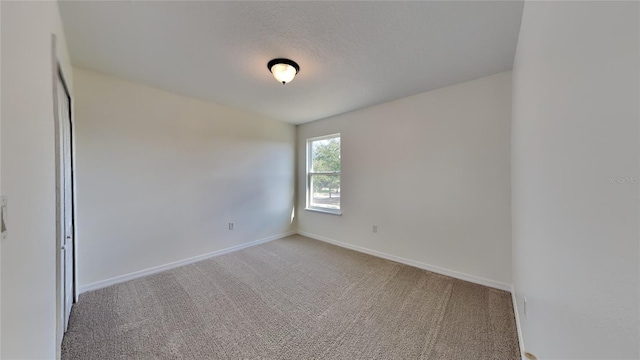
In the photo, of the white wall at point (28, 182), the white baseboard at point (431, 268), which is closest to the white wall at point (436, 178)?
the white baseboard at point (431, 268)

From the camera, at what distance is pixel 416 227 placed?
117 inches

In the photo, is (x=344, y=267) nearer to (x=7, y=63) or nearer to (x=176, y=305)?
(x=176, y=305)

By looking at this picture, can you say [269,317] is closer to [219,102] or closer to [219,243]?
[219,243]

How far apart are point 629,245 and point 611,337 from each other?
0.23 metres

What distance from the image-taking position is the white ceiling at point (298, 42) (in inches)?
59.5

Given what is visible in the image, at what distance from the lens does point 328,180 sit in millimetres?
4191

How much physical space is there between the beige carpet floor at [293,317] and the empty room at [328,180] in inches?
0.8

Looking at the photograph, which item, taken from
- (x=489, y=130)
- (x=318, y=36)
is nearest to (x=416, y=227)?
(x=489, y=130)

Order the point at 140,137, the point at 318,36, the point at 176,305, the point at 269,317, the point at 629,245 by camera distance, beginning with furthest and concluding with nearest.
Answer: the point at 140,137 → the point at 176,305 → the point at 269,317 → the point at 318,36 → the point at 629,245

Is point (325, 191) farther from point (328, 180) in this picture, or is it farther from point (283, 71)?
point (283, 71)

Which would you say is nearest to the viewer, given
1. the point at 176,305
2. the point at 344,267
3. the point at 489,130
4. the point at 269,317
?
the point at 269,317

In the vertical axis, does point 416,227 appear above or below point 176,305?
above

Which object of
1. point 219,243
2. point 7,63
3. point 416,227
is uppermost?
point 7,63

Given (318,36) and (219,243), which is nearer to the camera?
(318,36)
